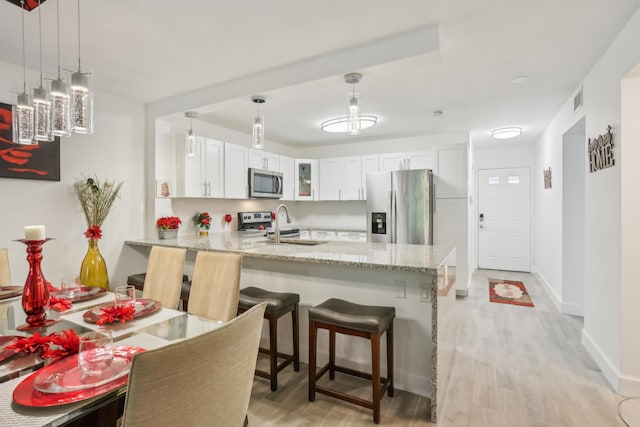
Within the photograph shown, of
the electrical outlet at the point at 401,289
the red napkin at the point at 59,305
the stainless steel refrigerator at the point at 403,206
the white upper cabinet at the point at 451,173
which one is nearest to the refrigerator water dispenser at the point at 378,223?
the stainless steel refrigerator at the point at 403,206

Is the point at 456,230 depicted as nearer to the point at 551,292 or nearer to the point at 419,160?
the point at 419,160

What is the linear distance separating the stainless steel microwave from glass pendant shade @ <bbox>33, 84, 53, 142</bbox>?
9.30ft

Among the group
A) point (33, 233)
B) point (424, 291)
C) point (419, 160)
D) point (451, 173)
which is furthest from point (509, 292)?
point (33, 233)

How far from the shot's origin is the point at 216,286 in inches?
81.3

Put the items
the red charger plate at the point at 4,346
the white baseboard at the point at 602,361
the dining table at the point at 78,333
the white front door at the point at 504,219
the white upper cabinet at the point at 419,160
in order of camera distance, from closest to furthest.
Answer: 1. the dining table at the point at 78,333
2. the red charger plate at the point at 4,346
3. the white baseboard at the point at 602,361
4. the white upper cabinet at the point at 419,160
5. the white front door at the point at 504,219

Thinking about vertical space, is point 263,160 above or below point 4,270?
above

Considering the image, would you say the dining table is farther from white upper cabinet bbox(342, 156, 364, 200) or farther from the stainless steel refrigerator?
white upper cabinet bbox(342, 156, 364, 200)

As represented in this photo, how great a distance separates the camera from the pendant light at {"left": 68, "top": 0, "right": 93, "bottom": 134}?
5.02 ft

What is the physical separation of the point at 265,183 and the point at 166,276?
2681mm

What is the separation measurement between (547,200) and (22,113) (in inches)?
232

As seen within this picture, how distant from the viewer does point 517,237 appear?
6.23m

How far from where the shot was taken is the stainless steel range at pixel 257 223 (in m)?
4.82

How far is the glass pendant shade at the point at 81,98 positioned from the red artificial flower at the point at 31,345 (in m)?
0.99

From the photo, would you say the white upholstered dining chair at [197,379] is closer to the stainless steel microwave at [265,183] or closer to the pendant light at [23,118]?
the pendant light at [23,118]
